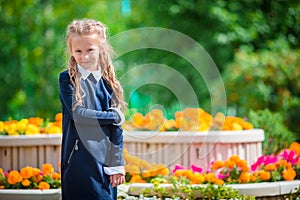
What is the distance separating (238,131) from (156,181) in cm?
113

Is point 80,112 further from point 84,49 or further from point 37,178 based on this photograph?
point 37,178

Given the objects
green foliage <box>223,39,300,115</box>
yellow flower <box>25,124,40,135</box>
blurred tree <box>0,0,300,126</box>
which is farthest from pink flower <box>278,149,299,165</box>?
blurred tree <box>0,0,300,126</box>

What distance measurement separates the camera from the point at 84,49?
376 centimetres

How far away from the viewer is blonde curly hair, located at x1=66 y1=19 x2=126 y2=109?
12.3 feet

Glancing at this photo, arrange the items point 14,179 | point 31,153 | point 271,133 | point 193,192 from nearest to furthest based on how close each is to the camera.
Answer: point 193,192 < point 14,179 < point 31,153 < point 271,133

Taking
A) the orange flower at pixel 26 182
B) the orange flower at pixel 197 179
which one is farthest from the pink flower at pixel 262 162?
the orange flower at pixel 26 182

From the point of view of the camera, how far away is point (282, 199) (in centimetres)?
511

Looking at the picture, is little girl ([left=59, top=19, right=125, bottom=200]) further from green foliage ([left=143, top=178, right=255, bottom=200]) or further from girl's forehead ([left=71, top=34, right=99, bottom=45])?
green foliage ([left=143, top=178, right=255, bottom=200])

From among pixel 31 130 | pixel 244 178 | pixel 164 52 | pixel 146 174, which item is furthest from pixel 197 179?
pixel 164 52

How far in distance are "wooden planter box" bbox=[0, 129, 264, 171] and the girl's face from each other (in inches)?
80.0

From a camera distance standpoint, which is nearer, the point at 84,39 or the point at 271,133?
the point at 84,39

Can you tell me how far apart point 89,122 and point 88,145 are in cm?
12

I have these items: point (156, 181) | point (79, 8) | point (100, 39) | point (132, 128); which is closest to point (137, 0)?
point (79, 8)

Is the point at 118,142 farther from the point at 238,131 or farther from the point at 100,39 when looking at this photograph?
the point at 238,131
